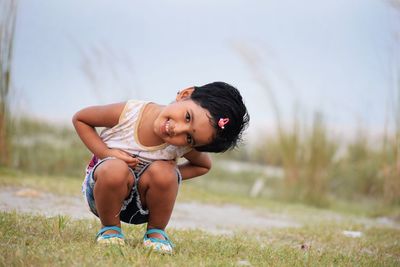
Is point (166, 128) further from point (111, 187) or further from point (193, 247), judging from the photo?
point (193, 247)

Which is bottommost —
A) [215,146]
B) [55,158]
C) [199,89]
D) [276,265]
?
[55,158]

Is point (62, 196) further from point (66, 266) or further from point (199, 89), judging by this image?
point (66, 266)

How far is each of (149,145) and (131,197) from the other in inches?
10.0

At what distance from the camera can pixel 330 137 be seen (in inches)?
325

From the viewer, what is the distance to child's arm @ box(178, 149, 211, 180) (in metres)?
3.23

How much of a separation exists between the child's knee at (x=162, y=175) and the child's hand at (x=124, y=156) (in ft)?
0.25

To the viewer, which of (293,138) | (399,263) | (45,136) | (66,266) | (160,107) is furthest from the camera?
(45,136)

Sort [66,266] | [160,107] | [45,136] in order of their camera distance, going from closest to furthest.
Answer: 1. [66,266]
2. [160,107]
3. [45,136]

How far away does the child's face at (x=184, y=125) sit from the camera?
9.36 feet

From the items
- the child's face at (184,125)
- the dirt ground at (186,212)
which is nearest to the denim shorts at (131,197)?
the child's face at (184,125)

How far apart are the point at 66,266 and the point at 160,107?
959 mm

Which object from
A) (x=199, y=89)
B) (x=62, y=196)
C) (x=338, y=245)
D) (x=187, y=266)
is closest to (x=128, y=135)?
(x=199, y=89)

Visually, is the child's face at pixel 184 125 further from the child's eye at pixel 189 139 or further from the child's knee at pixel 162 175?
the child's knee at pixel 162 175

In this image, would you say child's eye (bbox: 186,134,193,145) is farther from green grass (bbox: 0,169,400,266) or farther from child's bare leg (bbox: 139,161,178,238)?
green grass (bbox: 0,169,400,266)
